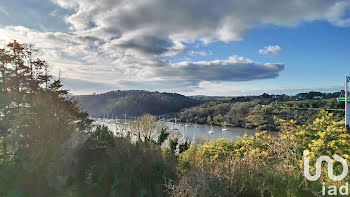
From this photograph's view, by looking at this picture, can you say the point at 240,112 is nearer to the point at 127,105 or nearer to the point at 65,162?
the point at 127,105

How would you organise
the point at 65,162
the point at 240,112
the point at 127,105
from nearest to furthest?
the point at 65,162 → the point at 127,105 → the point at 240,112

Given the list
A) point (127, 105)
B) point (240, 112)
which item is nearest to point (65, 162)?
point (127, 105)

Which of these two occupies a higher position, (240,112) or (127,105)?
(127,105)

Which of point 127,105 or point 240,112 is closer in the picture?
point 127,105

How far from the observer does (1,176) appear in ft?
8.14

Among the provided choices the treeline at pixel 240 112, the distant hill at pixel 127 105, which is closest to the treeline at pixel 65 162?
the distant hill at pixel 127 105

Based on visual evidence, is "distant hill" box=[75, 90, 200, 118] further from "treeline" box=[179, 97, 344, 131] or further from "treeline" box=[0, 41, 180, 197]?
"treeline" box=[0, 41, 180, 197]

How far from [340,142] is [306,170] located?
1624 mm

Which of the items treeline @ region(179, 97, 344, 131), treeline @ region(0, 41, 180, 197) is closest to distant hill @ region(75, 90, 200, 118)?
treeline @ region(179, 97, 344, 131)

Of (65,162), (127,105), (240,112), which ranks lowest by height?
(240,112)

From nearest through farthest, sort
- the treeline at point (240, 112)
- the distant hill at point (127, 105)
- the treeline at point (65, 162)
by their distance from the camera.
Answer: the treeline at point (65, 162)
the treeline at point (240, 112)
the distant hill at point (127, 105)

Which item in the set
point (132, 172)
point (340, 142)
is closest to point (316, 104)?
point (340, 142)

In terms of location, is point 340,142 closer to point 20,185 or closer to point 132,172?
point 132,172

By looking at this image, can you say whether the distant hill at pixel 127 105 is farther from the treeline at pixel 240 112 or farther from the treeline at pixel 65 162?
the treeline at pixel 65 162
